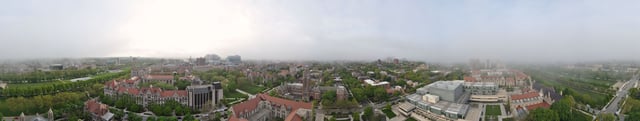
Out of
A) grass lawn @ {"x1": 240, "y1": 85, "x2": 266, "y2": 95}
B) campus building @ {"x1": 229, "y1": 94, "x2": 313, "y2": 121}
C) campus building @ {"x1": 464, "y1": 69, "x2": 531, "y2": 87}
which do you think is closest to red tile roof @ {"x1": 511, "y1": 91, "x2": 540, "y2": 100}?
campus building @ {"x1": 464, "y1": 69, "x2": 531, "y2": 87}

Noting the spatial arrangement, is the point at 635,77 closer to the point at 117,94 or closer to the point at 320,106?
the point at 320,106

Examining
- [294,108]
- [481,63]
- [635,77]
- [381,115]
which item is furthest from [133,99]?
[635,77]

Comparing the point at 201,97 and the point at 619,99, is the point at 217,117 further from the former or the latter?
the point at 619,99

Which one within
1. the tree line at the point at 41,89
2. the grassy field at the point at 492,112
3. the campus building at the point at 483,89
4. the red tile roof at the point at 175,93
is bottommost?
the grassy field at the point at 492,112

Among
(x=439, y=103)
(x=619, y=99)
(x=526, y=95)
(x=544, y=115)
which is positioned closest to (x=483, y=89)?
(x=526, y=95)

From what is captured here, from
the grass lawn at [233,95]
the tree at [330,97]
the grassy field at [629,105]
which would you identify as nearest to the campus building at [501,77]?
the grassy field at [629,105]

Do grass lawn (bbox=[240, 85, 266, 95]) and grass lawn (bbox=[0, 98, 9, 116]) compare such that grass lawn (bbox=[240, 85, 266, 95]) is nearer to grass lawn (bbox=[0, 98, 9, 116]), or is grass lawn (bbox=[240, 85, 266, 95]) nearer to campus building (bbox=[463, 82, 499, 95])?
grass lawn (bbox=[0, 98, 9, 116])

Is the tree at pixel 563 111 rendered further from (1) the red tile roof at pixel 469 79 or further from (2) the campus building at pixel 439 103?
(1) the red tile roof at pixel 469 79

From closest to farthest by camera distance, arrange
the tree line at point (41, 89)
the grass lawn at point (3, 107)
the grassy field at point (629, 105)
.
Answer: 1. the grassy field at point (629, 105)
2. the grass lawn at point (3, 107)
3. the tree line at point (41, 89)

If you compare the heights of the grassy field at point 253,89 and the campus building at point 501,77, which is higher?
the campus building at point 501,77
